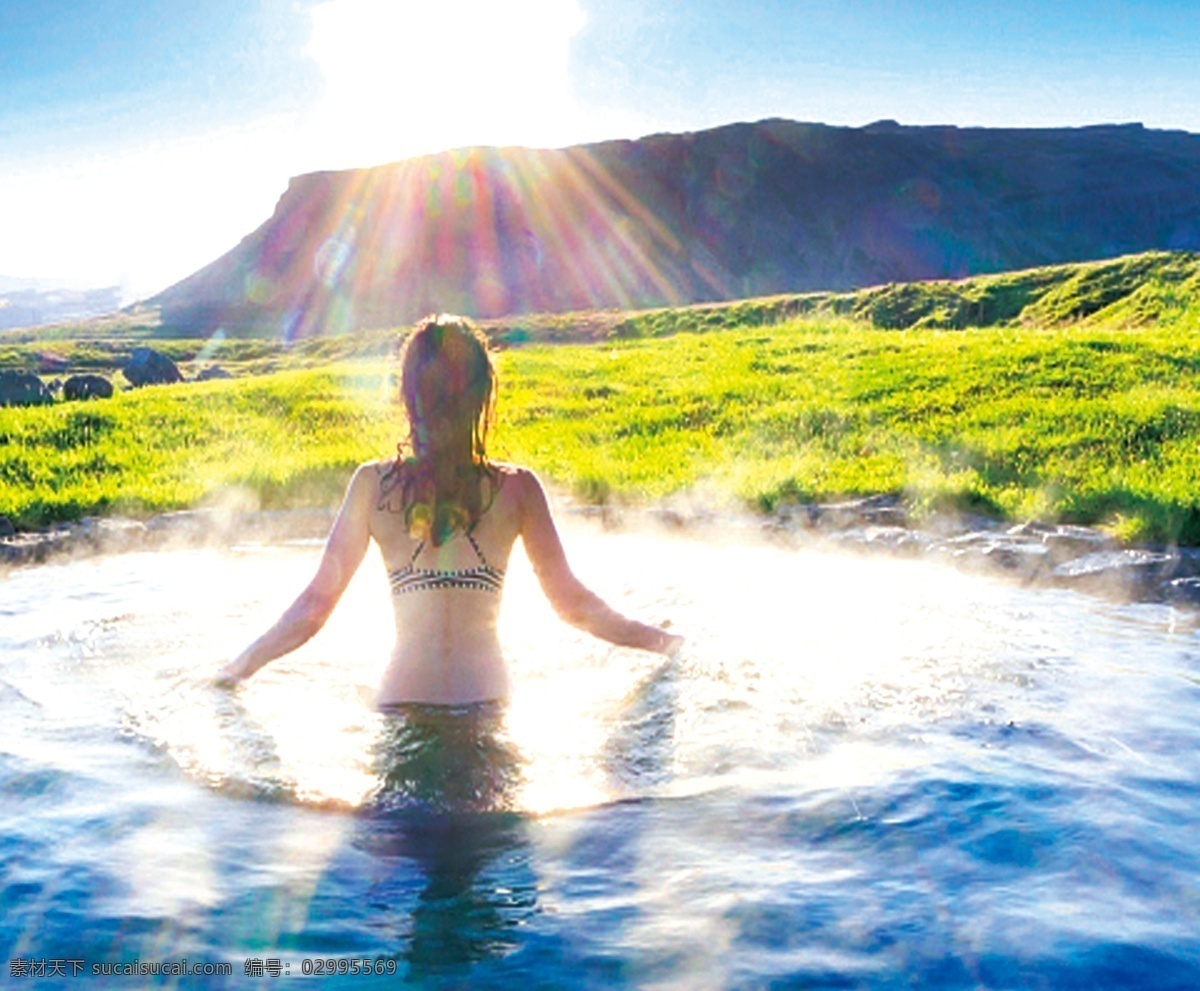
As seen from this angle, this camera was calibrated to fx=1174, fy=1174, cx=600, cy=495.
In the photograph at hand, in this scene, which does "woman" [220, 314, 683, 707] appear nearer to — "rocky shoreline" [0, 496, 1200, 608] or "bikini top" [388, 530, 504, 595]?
"bikini top" [388, 530, 504, 595]

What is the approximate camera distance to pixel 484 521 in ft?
14.8

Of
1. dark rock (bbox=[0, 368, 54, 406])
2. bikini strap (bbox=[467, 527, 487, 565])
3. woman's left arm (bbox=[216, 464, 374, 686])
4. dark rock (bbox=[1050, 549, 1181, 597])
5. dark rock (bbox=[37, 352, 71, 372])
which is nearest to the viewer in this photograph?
bikini strap (bbox=[467, 527, 487, 565])

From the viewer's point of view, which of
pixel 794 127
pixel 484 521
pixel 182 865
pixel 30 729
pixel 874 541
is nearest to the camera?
pixel 182 865

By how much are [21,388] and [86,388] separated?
122cm

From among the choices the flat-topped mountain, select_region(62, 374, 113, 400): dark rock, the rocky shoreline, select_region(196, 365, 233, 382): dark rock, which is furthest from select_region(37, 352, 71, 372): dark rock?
the rocky shoreline

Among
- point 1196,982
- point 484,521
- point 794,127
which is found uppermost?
point 794,127

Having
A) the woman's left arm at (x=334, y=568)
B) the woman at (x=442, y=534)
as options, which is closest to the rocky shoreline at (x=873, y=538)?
the woman at (x=442, y=534)

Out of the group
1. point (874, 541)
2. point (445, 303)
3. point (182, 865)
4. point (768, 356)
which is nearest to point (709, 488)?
point (874, 541)

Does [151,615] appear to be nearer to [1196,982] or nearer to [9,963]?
[9,963]

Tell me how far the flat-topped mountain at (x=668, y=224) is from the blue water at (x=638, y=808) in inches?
5187

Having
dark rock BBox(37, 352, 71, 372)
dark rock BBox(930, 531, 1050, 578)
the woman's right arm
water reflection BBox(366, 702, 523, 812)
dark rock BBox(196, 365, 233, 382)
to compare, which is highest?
dark rock BBox(37, 352, 71, 372)

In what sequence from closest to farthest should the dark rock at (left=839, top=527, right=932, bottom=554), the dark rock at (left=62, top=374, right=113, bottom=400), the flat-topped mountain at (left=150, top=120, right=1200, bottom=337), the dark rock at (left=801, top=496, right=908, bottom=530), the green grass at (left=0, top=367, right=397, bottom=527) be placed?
the dark rock at (left=839, top=527, right=932, bottom=554)
the dark rock at (left=801, top=496, right=908, bottom=530)
the green grass at (left=0, top=367, right=397, bottom=527)
the dark rock at (left=62, top=374, right=113, bottom=400)
the flat-topped mountain at (left=150, top=120, right=1200, bottom=337)

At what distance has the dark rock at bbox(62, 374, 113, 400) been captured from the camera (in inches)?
921

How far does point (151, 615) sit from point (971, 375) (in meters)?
11.1
